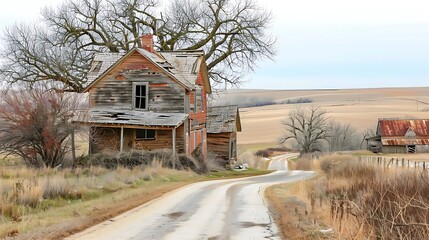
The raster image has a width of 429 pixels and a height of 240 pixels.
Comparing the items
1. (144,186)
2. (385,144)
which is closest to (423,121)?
(385,144)

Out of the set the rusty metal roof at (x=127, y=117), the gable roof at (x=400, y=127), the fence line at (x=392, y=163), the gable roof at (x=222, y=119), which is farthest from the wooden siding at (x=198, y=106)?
the gable roof at (x=400, y=127)

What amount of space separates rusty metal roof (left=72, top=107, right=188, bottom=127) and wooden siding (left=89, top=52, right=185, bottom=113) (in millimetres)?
646

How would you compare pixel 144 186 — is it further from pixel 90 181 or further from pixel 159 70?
pixel 159 70

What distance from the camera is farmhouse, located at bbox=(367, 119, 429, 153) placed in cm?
8281

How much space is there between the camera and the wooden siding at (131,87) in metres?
35.3

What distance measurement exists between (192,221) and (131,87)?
23.7 meters

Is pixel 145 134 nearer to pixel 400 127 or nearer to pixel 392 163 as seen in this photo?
pixel 392 163

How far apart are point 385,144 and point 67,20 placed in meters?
55.5

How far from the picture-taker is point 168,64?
36.6 meters

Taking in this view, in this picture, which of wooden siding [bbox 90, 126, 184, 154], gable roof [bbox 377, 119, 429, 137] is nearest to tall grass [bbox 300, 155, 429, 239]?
wooden siding [bbox 90, 126, 184, 154]

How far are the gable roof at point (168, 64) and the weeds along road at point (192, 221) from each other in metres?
17.9

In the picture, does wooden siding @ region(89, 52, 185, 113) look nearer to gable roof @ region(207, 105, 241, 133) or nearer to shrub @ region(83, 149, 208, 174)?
shrub @ region(83, 149, 208, 174)

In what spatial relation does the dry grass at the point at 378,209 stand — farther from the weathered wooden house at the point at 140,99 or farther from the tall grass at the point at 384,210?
the weathered wooden house at the point at 140,99

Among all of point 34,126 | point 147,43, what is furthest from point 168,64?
point 34,126
